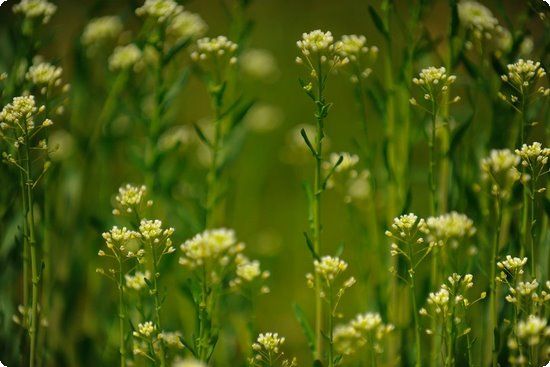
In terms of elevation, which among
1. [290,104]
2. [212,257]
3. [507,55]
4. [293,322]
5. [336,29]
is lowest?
[212,257]

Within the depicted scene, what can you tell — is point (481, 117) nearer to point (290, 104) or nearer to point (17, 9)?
point (17, 9)

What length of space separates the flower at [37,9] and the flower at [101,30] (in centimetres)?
35

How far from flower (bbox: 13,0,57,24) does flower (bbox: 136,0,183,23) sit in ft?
0.62

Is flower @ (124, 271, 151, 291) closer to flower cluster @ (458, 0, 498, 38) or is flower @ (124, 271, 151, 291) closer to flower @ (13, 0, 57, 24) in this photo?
flower @ (13, 0, 57, 24)

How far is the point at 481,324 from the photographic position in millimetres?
1438

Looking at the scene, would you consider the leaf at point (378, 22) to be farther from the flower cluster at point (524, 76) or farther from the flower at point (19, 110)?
the flower at point (19, 110)

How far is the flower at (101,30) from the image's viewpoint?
5.88ft

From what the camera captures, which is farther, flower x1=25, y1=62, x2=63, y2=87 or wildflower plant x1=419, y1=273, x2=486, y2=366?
flower x1=25, y1=62, x2=63, y2=87

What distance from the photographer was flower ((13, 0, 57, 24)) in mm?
1372

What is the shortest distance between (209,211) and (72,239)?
1.66ft

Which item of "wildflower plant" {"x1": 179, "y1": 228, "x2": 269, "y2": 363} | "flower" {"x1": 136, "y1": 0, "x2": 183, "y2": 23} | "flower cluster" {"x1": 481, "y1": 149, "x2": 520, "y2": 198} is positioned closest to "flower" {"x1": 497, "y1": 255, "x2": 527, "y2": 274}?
"flower cluster" {"x1": 481, "y1": 149, "x2": 520, "y2": 198}

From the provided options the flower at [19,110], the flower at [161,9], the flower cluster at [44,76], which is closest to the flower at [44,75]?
the flower cluster at [44,76]

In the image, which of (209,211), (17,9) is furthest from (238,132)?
(17,9)

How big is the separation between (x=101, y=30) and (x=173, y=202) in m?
0.61
